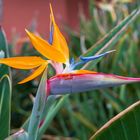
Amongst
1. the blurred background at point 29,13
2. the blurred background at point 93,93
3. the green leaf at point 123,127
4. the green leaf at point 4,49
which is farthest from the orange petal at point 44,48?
the blurred background at point 29,13

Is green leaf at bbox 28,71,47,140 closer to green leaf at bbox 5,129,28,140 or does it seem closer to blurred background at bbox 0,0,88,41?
green leaf at bbox 5,129,28,140

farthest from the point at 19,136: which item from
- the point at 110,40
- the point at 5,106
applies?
the point at 110,40

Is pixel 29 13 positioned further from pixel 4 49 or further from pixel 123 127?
pixel 123 127

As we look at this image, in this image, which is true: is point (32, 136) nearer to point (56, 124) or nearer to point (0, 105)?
point (0, 105)

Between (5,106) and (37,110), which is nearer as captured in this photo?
(37,110)

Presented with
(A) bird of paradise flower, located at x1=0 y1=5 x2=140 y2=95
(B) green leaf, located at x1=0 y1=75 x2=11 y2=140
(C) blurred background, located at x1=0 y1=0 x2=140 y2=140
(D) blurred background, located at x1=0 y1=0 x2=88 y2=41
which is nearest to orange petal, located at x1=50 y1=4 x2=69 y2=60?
(A) bird of paradise flower, located at x1=0 y1=5 x2=140 y2=95

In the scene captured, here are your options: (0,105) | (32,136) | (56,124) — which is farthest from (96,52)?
(56,124)

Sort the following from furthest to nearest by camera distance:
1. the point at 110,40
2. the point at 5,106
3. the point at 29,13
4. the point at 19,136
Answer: the point at 29,13
the point at 110,40
the point at 5,106
the point at 19,136
